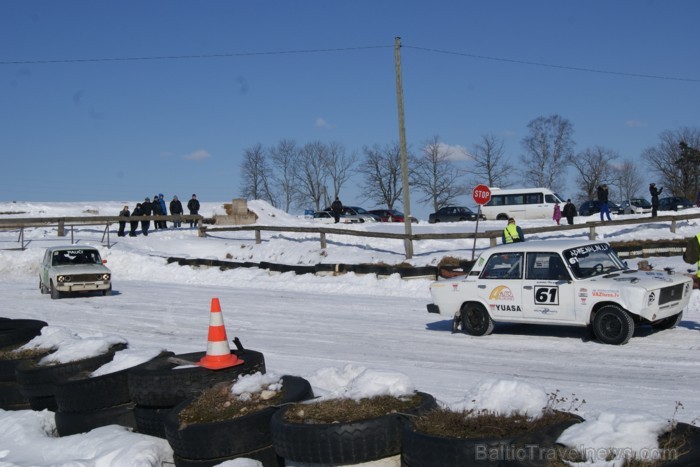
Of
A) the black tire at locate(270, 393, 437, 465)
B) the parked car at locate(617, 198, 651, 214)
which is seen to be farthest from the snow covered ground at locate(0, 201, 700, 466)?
the parked car at locate(617, 198, 651, 214)

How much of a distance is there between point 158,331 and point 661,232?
803 inches

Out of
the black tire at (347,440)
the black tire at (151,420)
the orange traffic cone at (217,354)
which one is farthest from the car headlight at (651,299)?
the black tire at (151,420)

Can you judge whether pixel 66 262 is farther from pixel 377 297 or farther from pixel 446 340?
pixel 446 340

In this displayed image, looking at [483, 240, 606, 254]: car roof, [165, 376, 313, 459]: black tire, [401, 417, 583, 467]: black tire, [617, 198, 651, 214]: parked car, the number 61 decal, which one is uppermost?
[617, 198, 651, 214]: parked car

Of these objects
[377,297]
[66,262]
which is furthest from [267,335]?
[66,262]

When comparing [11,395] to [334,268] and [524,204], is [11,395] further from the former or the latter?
[524,204]

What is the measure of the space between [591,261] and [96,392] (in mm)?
7743

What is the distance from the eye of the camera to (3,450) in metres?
7.64

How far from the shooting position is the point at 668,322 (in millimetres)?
11547

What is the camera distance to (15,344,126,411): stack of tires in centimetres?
818

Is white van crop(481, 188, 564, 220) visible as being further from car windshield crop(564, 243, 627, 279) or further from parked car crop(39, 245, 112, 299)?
car windshield crop(564, 243, 627, 279)

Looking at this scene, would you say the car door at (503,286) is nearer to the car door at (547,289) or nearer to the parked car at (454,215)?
the car door at (547,289)

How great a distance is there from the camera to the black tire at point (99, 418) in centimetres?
750

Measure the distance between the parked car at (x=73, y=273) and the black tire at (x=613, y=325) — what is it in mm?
14152
